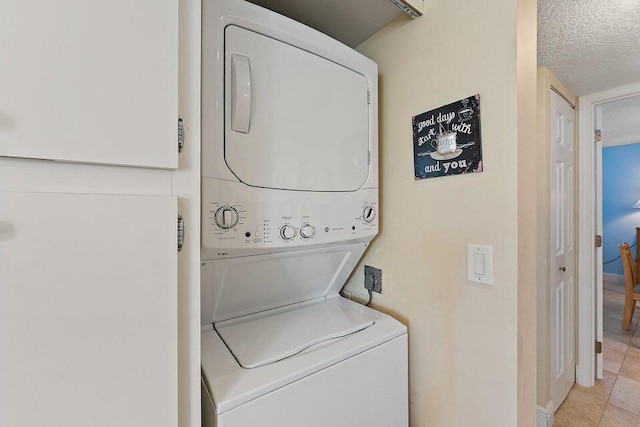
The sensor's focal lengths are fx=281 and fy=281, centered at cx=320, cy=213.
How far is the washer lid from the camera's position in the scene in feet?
3.15

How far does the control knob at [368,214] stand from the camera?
1.30 meters

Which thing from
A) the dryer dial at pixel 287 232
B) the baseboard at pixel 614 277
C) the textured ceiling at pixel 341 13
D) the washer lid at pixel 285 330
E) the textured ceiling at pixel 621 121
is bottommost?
the baseboard at pixel 614 277

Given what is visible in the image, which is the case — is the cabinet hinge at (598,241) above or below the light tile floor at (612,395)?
above

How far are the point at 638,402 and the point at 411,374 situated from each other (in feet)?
7.76

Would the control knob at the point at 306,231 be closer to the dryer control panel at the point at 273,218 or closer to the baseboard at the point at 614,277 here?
the dryer control panel at the point at 273,218
